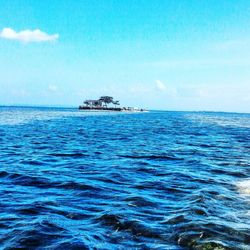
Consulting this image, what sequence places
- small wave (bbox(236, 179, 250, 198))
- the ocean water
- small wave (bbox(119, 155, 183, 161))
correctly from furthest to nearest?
small wave (bbox(119, 155, 183, 161)) → small wave (bbox(236, 179, 250, 198)) → the ocean water

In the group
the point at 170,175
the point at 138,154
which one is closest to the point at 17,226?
the point at 170,175

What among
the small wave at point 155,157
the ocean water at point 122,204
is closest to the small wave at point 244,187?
the ocean water at point 122,204

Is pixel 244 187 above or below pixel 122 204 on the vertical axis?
below

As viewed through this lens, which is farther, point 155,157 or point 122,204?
point 155,157

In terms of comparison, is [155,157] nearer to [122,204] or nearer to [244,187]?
[244,187]

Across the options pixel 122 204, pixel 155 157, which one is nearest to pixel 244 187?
pixel 122 204

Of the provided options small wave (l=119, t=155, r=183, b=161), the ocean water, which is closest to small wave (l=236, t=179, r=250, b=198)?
the ocean water

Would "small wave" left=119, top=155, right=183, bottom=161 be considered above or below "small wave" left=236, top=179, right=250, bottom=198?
below

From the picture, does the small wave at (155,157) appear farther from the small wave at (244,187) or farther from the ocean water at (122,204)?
the small wave at (244,187)

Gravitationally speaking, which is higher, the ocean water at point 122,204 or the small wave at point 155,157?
the ocean water at point 122,204

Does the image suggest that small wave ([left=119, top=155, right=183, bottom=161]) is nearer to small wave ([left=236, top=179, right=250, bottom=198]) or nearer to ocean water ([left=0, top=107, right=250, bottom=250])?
ocean water ([left=0, top=107, right=250, bottom=250])

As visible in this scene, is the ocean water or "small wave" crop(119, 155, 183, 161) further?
"small wave" crop(119, 155, 183, 161)

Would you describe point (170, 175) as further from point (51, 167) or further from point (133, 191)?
point (51, 167)

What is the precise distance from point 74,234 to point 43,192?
4737 mm
